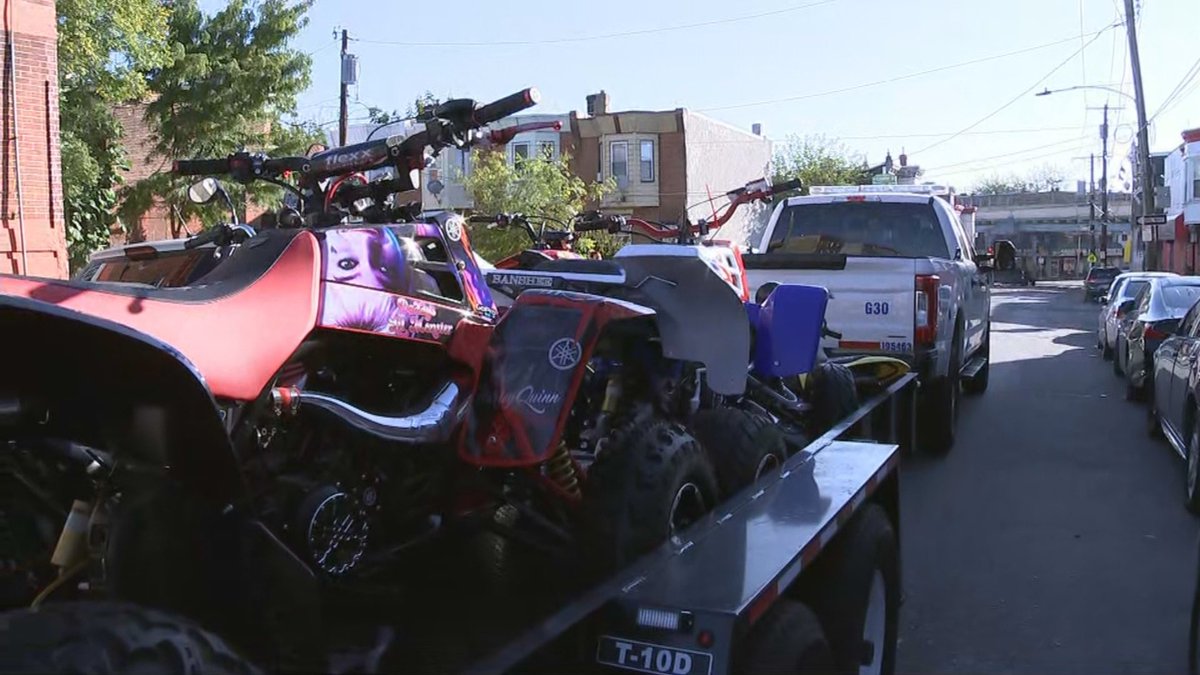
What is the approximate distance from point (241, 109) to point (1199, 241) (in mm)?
→ 37572

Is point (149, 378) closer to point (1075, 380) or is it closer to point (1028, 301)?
point (1075, 380)

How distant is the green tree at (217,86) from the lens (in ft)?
62.4

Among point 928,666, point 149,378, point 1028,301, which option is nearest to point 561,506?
point 149,378

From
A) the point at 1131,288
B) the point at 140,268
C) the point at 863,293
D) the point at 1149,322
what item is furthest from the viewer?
the point at 1131,288

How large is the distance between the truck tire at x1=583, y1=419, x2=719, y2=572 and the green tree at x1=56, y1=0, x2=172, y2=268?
14.0 metres

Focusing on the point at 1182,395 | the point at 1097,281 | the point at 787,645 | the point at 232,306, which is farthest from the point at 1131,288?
the point at 1097,281

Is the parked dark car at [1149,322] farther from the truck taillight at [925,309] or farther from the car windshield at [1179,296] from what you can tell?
the truck taillight at [925,309]

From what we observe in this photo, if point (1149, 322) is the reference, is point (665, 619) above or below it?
below

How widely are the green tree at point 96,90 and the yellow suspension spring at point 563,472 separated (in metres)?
13.9

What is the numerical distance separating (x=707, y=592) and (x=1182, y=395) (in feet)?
21.4

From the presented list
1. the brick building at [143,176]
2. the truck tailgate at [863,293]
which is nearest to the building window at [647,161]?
the brick building at [143,176]

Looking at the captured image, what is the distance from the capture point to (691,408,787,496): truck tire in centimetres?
455

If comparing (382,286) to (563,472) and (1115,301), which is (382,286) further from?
(1115,301)

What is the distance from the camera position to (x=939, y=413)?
9227 mm
